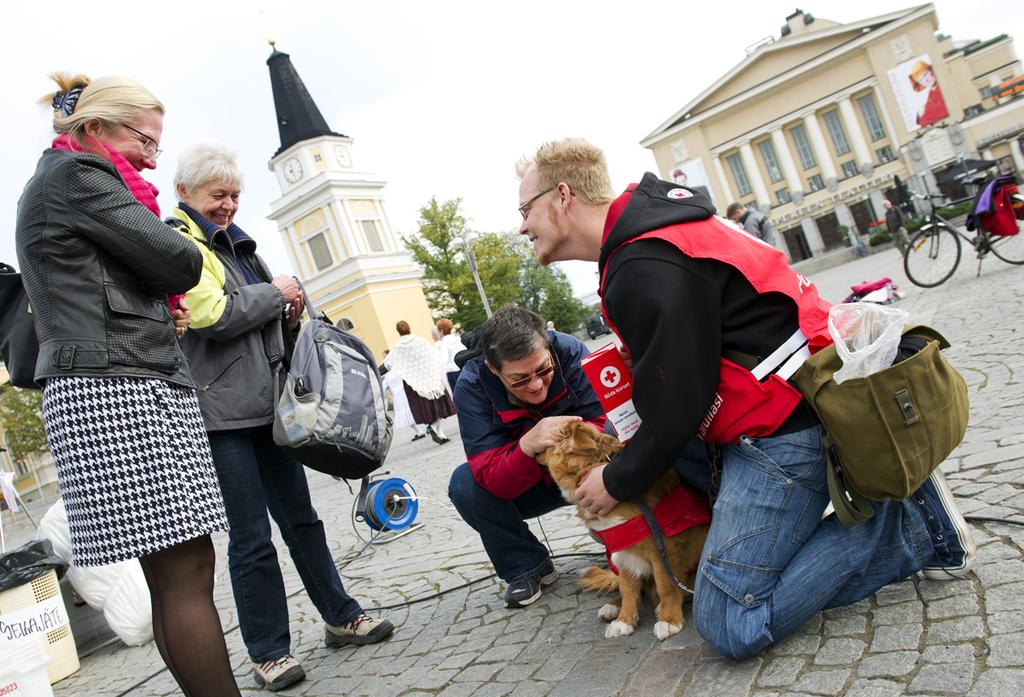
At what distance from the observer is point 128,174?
9.01ft

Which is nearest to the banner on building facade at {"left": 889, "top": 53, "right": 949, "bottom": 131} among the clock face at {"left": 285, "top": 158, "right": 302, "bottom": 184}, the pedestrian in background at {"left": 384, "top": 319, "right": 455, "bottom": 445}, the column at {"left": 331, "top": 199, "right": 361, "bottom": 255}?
the column at {"left": 331, "top": 199, "right": 361, "bottom": 255}

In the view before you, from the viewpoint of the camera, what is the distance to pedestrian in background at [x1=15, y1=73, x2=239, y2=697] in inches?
98.3

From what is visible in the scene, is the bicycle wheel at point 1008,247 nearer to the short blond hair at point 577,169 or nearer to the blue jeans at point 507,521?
the blue jeans at point 507,521

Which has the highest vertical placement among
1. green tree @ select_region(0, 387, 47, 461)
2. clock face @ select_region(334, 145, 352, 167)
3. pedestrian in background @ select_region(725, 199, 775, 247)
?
clock face @ select_region(334, 145, 352, 167)

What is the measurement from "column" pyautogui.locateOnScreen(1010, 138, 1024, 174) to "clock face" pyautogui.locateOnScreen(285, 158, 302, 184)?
54.4 m

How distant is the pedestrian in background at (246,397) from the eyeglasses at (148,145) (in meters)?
0.39

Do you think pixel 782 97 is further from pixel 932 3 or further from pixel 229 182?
pixel 229 182

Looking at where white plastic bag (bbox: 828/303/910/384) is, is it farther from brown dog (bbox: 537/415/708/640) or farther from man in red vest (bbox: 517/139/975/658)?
brown dog (bbox: 537/415/708/640)

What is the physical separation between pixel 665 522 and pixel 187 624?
1716 mm

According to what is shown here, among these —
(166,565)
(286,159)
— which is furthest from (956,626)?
(286,159)

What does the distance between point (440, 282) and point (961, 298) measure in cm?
4007

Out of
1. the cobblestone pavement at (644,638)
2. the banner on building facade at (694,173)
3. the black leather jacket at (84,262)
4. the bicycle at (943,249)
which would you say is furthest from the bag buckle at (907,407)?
the banner on building facade at (694,173)

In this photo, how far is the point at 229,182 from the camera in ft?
11.6

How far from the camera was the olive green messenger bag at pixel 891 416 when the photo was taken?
233cm
